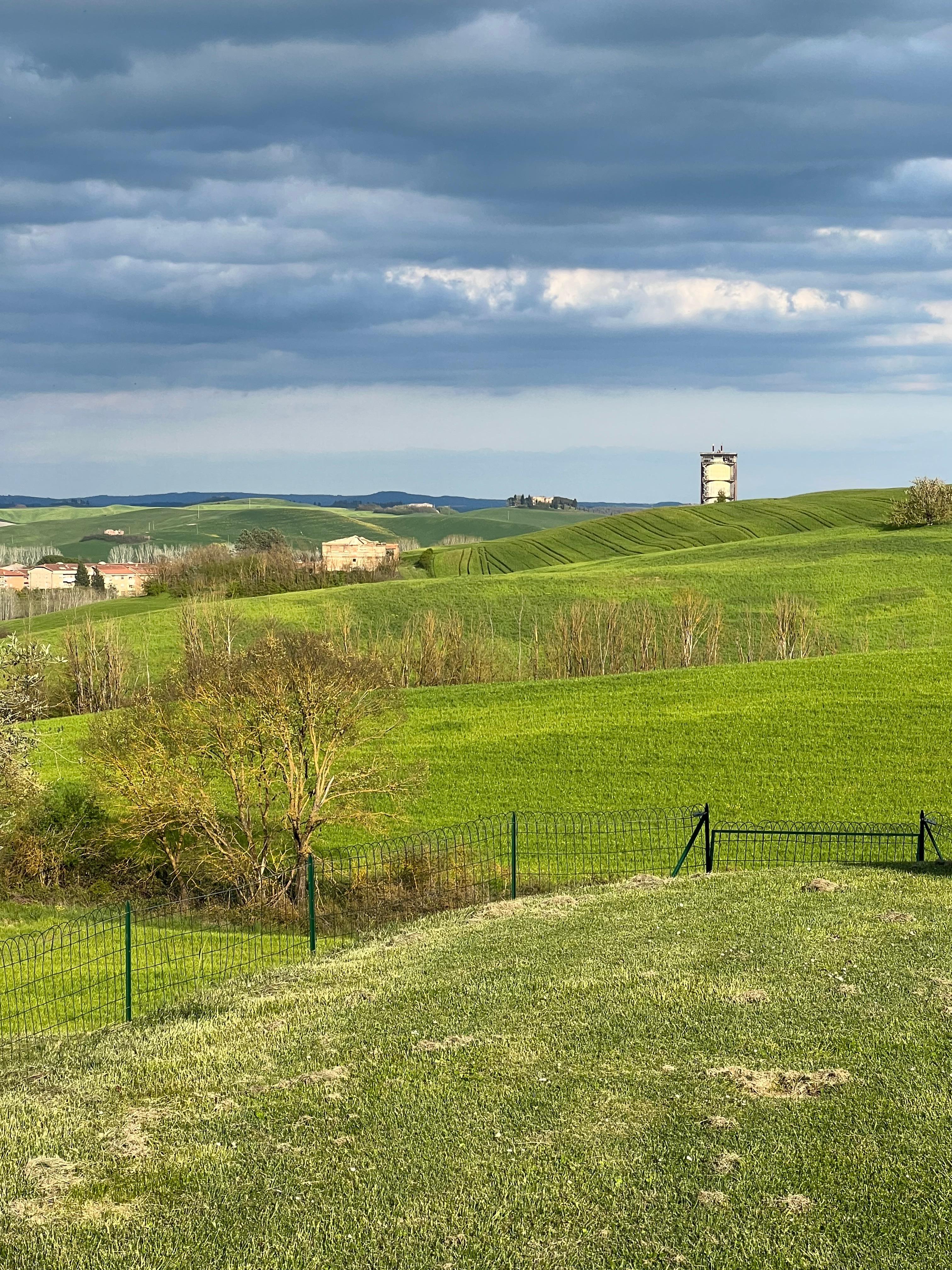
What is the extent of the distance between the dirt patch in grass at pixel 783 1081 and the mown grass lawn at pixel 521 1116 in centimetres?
3

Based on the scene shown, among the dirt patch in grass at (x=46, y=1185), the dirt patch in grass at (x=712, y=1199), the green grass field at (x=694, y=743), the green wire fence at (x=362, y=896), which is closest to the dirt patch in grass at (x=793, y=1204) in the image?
the dirt patch in grass at (x=712, y=1199)

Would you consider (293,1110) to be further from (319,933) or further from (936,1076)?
(319,933)

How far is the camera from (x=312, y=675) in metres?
33.1

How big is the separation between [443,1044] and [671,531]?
475 ft

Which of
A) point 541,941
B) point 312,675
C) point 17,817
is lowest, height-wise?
point 17,817

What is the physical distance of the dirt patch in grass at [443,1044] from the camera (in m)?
12.5

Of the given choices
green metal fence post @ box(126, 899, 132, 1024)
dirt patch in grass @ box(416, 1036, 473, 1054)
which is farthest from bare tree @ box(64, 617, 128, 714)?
dirt patch in grass @ box(416, 1036, 473, 1054)

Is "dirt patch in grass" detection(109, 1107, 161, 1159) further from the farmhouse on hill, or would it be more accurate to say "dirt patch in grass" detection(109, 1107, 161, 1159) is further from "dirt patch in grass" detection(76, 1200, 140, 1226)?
the farmhouse on hill

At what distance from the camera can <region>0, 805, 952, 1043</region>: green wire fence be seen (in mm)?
19266

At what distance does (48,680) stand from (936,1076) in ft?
219

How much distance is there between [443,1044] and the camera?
12.7 meters

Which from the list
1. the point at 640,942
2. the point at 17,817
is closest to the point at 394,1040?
Answer: the point at 640,942

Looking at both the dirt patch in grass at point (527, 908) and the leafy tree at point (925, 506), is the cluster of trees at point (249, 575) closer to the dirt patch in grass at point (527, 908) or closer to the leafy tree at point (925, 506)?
the leafy tree at point (925, 506)

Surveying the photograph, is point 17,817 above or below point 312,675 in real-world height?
below
